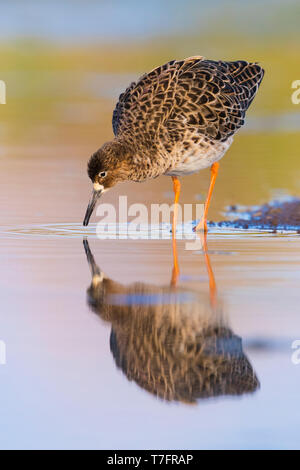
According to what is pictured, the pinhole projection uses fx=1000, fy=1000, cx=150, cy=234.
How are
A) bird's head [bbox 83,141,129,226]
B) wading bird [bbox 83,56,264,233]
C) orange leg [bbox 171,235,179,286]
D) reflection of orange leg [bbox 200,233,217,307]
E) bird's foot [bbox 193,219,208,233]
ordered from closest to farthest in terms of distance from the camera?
1. reflection of orange leg [bbox 200,233,217,307]
2. orange leg [bbox 171,235,179,286]
3. bird's head [bbox 83,141,129,226]
4. wading bird [bbox 83,56,264,233]
5. bird's foot [bbox 193,219,208,233]

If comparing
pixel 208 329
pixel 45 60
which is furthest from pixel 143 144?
pixel 45 60

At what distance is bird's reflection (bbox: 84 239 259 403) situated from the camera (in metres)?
4.68

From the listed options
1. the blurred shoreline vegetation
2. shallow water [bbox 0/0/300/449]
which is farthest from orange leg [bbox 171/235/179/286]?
the blurred shoreline vegetation

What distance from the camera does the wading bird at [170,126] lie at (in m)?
8.98

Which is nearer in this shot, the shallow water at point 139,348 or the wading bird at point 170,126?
the shallow water at point 139,348

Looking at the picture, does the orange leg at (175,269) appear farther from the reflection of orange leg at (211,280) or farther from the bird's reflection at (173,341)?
the reflection of orange leg at (211,280)

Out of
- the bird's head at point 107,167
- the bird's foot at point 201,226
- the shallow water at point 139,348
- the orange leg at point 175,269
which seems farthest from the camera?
the bird's foot at point 201,226

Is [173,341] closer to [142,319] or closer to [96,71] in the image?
[142,319]

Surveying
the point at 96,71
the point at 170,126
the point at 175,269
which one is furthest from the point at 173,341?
the point at 96,71

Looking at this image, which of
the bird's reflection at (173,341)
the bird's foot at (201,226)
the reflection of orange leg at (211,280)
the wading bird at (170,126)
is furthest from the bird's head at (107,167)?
the bird's reflection at (173,341)

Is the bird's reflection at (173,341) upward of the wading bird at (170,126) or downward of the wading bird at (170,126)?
downward

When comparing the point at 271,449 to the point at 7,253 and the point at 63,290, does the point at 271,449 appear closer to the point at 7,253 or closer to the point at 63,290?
the point at 63,290

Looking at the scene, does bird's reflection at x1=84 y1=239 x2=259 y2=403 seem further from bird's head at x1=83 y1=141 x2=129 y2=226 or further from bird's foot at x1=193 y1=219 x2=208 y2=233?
bird's foot at x1=193 y1=219 x2=208 y2=233
